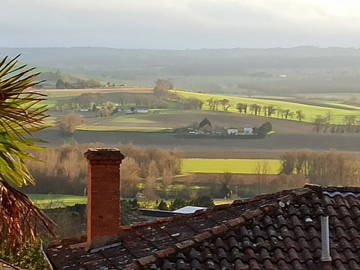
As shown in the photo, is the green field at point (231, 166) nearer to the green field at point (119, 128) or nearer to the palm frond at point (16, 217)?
the green field at point (119, 128)

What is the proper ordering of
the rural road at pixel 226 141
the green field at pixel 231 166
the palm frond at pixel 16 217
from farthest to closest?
the rural road at pixel 226 141
the green field at pixel 231 166
the palm frond at pixel 16 217

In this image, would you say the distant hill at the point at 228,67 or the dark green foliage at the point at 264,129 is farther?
the distant hill at the point at 228,67

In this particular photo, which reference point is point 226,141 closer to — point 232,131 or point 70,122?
point 232,131

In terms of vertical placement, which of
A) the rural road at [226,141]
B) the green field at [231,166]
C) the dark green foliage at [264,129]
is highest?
Answer: the dark green foliage at [264,129]

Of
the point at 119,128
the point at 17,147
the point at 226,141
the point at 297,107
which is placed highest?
the point at 17,147

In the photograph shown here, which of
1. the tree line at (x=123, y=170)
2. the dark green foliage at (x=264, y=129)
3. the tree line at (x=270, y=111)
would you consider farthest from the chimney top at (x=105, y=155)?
the tree line at (x=270, y=111)

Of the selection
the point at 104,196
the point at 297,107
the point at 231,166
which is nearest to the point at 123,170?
the point at 231,166

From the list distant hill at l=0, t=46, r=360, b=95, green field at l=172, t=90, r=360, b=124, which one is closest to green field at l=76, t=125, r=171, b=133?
green field at l=172, t=90, r=360, b=124

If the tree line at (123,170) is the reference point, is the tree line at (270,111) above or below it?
above
